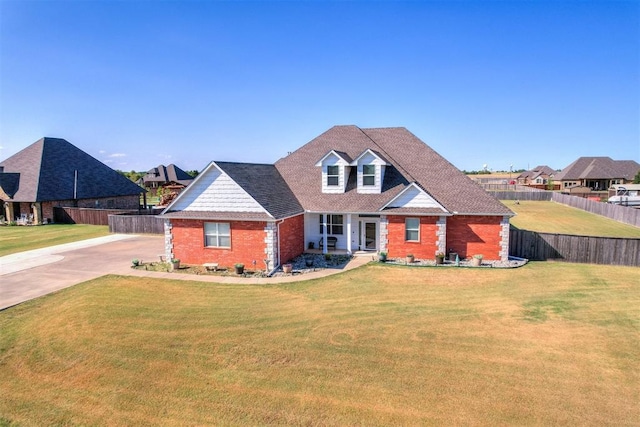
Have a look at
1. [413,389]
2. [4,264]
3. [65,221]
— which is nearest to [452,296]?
[413,389]

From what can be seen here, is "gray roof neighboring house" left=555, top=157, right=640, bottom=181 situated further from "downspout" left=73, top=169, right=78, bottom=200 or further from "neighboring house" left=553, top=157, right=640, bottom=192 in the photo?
"downspout" left=73, top=169, right=78, bottom=200

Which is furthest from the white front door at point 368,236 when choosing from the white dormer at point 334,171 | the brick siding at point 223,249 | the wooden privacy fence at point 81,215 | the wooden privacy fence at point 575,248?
the wooden privacy fence at point 81,215

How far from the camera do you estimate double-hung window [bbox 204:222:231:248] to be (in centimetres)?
2020

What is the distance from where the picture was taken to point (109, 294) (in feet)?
51.4

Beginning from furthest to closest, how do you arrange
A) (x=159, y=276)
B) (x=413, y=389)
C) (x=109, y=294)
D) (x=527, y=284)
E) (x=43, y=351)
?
(x=159, y=276)
(x=527, y=284)
(x=109, y=294)
(x=43, y=351)
(x=413, y=389)

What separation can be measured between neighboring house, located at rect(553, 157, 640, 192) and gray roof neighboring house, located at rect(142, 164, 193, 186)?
80093mm

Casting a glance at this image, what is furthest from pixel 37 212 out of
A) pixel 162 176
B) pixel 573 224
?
pixel 573 224

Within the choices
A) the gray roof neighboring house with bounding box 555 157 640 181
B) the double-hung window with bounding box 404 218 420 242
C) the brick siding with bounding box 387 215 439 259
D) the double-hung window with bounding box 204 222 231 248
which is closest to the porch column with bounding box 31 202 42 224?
the double-hung window with bounding box 204 222 231 248

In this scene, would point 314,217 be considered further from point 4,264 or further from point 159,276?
point 4,264

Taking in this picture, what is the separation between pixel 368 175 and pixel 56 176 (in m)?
38.0

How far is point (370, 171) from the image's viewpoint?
76.9 feet

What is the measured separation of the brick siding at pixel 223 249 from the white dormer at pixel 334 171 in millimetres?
6430

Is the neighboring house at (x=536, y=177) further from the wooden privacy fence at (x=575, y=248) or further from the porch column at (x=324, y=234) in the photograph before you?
the porch column at (x=324, y=234)

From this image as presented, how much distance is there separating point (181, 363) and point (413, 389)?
6334 millimetres
